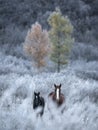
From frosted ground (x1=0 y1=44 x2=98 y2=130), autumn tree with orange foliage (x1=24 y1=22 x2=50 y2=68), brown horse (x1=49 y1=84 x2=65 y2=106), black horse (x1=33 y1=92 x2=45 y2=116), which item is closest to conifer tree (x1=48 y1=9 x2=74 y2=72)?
autumn tree with orange foliage (x1=24 y1=22 x2=50 y2=68)

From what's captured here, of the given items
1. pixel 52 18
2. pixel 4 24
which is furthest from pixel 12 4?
pixel 52 18

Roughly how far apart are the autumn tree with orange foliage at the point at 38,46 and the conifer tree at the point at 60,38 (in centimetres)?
75

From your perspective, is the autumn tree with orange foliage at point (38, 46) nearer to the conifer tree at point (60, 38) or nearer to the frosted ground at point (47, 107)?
the conifer tree at point (60, 38)

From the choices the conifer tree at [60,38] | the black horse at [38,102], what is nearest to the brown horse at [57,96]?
the black horse at [38,102]

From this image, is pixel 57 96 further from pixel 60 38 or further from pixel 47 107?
pixel 60 38

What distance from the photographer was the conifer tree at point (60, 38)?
37438 mm

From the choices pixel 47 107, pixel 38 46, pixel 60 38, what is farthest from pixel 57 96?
pixel 38 46

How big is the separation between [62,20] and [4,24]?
31.8 meters

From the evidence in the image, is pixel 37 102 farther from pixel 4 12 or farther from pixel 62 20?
pixel 4 12

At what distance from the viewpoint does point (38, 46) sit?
3797 cm

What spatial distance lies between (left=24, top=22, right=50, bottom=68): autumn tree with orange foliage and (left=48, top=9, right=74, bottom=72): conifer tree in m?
0.75

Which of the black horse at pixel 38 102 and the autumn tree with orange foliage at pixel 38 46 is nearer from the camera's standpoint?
the black horse at pixel 38 102

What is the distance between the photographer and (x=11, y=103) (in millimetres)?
16859

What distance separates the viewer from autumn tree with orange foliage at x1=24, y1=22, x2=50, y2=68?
37.9 meters
